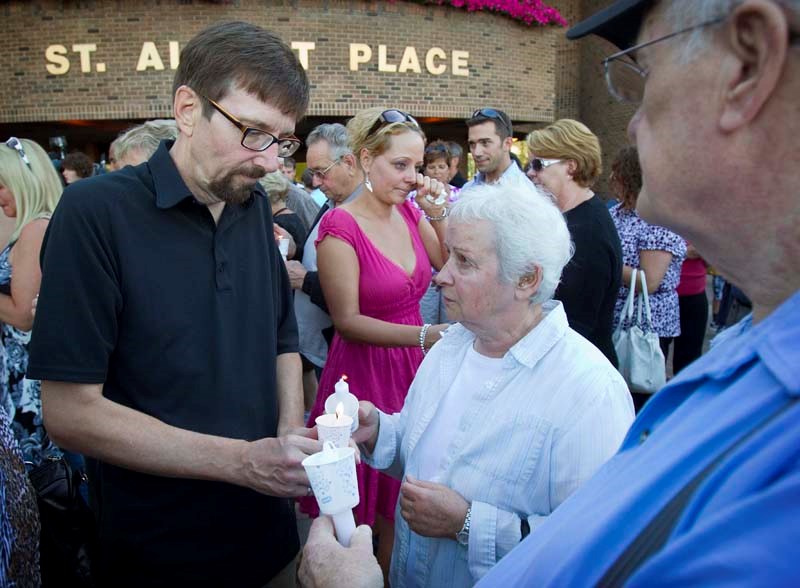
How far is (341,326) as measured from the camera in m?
3.12

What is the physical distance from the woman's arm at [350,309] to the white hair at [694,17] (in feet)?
7.46

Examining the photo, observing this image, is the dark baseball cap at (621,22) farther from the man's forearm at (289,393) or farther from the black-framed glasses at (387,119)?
the black-framed glasses at (387,119)

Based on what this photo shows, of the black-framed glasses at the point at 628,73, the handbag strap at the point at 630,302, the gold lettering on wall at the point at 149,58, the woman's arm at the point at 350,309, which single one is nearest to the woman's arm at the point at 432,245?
the woman's arm at the point at 350,309

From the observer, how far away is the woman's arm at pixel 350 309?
305cm

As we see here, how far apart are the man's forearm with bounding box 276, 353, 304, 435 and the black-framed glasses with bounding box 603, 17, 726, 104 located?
4.91 feet

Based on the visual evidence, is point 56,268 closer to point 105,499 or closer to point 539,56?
point 105,499

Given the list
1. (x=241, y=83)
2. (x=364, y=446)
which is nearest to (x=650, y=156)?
(x=241, y=83)

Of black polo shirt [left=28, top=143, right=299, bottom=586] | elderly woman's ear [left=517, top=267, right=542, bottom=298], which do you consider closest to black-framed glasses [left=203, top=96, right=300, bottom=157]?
black polo shirt [left=28, top=143, right=299, bottom=586]

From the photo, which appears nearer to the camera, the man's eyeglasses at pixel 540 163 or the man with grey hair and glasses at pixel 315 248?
the man's eyeglasses at pixel 540 163

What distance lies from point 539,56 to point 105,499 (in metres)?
15.9

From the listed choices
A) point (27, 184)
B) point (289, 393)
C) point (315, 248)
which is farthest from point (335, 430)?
point (27, 184)

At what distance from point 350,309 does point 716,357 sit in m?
2.37

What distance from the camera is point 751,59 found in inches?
28.5

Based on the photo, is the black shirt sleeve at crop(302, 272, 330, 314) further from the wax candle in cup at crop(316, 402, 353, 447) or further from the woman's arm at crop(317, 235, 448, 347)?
the wax candle in cup at crop(316, 402, 353, 447)
